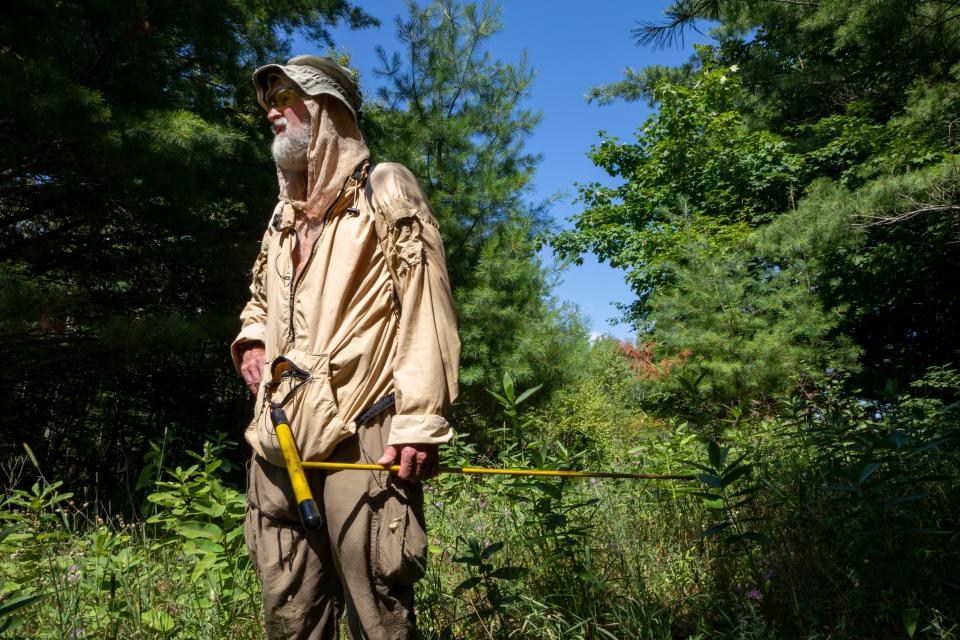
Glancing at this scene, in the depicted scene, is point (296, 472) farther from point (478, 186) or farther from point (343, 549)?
point (478, 186)

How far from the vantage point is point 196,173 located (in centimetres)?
460

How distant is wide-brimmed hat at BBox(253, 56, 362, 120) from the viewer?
1830 millimetres

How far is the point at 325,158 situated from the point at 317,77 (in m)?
0.25

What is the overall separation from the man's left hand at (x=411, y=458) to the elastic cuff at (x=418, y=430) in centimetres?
2

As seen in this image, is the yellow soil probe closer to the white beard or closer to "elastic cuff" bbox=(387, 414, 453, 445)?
"elastic cuff" bbox=(387, 414, 453, 445)

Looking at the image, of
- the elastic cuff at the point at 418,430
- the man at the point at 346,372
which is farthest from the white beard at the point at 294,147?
the elastic cuff at the point at 418,430

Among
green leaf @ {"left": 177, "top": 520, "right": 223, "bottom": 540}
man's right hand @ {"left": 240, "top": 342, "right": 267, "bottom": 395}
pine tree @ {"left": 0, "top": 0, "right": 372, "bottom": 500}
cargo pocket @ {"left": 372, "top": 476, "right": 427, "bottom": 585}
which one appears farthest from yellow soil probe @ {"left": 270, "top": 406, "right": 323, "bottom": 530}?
pine tree @ {"left": 0, "top": 0, "right": 372, "bottom": 500}

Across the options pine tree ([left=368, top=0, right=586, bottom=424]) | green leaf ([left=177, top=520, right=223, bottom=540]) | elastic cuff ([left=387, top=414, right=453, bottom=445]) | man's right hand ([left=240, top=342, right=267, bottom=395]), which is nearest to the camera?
elastic cuff ([left=387, top=414, right=453, bottom=445])

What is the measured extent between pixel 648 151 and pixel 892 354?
319 inches

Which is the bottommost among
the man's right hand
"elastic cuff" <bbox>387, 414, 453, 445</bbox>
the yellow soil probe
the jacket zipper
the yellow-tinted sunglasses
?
the yellow soil probe

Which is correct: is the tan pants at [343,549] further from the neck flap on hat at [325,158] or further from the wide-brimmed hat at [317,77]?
the wide-brimmed hat at [317,77]

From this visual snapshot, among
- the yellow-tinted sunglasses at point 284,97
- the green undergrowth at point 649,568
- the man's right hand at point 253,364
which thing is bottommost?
the green undergrowth at point 649,568

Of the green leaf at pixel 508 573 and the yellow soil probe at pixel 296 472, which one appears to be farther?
the green leaf at pixel 508 573

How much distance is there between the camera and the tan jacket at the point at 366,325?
1.59 meters
